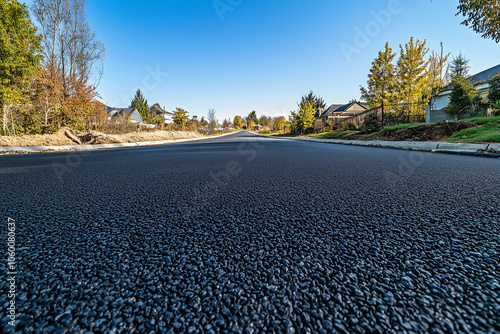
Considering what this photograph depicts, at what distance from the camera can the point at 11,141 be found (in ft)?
29.5

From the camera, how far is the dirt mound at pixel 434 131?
793cm

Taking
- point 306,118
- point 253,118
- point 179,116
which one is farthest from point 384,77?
point 253,118

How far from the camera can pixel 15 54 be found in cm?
1041

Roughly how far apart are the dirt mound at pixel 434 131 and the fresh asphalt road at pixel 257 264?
26.3 feet

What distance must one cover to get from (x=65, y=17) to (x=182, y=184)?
19638 mm

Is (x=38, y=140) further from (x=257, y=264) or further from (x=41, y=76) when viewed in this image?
(x=257, y=264)

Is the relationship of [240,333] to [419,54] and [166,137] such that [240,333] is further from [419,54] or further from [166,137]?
[419,54]

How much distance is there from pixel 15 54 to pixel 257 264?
15.9m

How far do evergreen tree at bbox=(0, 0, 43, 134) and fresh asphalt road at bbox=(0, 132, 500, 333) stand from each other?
13402 mm

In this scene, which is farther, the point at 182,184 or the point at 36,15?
the point at 36,15

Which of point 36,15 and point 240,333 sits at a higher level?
point 36,15

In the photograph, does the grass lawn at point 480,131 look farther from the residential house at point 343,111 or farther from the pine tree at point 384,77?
the residential house at point 343,111

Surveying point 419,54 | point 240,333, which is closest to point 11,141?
point 240,333

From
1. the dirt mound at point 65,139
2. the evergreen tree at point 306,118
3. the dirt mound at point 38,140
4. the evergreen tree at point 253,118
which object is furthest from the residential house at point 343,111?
the evergreen tree at point 253,118
